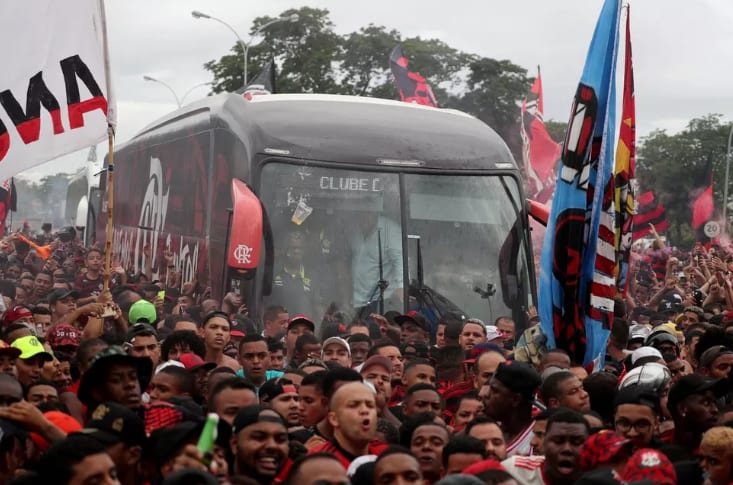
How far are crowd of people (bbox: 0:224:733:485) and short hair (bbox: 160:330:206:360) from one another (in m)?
0.02

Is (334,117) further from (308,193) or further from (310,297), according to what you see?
(310,297)

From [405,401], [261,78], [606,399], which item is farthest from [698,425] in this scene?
[261,78]

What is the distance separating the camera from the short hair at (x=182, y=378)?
7.35 metres

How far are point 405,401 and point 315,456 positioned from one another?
2486mm

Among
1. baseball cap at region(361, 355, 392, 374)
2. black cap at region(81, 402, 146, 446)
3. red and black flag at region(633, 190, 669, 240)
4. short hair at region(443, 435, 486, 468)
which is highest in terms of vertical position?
red and black flag at region(633, 190, 669, 240)

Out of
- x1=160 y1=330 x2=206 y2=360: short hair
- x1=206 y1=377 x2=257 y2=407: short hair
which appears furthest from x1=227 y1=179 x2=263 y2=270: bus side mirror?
x1=206 y1=377 x2=257 y2=407: short hair

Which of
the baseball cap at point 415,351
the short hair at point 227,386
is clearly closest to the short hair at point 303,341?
the baseball cap at point 415,351

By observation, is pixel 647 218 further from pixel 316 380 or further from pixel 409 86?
pixel 316 380

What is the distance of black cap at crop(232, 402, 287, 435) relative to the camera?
5863 mm

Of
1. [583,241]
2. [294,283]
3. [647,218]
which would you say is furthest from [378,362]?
[647,218]

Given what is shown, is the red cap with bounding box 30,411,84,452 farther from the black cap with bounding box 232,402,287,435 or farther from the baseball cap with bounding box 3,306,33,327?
the baseball cap with bounding box 3,306,33,327

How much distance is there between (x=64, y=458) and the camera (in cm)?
489

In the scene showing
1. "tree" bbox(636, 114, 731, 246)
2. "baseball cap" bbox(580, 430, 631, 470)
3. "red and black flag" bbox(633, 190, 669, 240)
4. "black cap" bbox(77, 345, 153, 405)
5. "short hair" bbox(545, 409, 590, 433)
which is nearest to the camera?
"baseball cap" bbox(580, 430, 631, 470)

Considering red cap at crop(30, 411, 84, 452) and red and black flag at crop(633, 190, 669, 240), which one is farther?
red and black flag at crop(633, 190, 669, 240)
